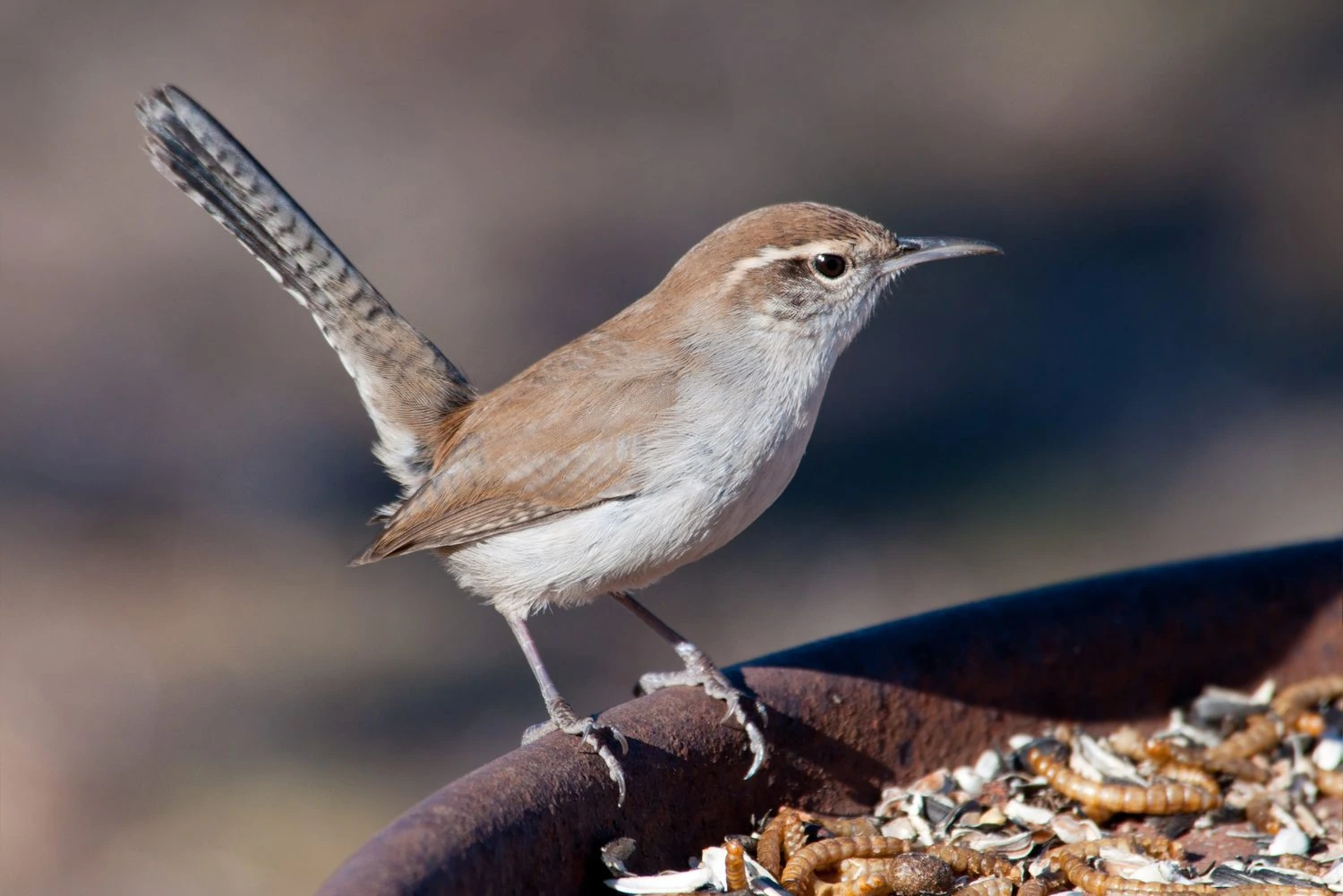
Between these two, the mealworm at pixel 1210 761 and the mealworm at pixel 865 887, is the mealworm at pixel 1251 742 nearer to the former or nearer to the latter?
the mealworm at pixel 1210 761

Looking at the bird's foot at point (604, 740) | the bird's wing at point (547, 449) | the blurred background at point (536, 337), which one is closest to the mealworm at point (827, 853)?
the bird's foot at point (604, 740)

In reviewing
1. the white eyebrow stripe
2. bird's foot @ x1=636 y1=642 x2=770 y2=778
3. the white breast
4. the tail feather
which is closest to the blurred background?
the tail feather

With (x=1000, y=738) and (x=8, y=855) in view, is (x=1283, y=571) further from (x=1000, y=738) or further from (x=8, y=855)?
(x=8, y=855)

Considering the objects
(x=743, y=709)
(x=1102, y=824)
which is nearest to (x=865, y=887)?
(x=743, y=709)

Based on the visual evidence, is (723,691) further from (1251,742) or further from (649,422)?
(1251,742)

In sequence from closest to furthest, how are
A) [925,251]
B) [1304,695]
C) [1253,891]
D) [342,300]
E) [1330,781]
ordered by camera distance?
[1253,891] < [1330,781] < [1304,695] < [925,251] < [342,300]
